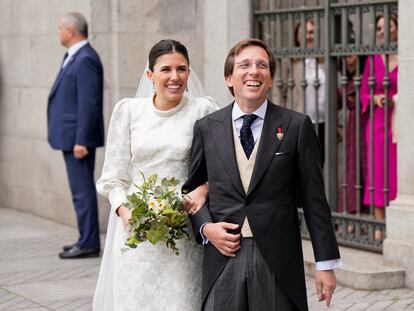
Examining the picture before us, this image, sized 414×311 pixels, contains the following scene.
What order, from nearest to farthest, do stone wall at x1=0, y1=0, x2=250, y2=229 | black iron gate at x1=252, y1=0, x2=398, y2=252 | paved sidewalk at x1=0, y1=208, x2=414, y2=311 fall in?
paved sidewalk at x1=0, y1=208, x2=414, y2=311 < black iron gate at x1=252, y1=0, x2=398, y2=252 < stone wall at x1=0, y1=0, x2=250, y2=229

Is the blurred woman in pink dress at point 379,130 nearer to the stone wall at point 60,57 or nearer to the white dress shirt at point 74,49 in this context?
the stone wall at point 60,57

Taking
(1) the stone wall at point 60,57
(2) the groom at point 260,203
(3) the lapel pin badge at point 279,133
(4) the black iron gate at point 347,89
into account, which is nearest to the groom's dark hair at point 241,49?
(2) the groom at point 260,203

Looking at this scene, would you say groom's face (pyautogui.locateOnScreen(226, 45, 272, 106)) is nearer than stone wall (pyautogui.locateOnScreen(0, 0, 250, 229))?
Yes

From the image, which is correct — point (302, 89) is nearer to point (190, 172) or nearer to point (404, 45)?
point (404, 45)

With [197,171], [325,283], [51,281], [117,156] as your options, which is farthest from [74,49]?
[325,283]

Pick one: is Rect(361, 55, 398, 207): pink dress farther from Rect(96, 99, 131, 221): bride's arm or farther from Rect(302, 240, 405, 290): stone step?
Rect(96, 99, 131, 221): bride's arm

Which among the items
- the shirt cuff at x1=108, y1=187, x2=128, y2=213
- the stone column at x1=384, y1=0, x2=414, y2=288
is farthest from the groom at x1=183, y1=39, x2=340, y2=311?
the stone column at x1=384, y1=0, x2=414, y2=288

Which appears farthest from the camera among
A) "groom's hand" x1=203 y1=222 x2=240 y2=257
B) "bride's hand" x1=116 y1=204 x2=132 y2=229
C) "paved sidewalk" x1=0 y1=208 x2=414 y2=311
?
"paved sidewalk" x1=0 y1=208 x2=414 y2=311

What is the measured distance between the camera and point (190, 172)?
4.79m

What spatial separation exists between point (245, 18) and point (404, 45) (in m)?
2.15

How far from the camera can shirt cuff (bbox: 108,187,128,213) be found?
16.6ft

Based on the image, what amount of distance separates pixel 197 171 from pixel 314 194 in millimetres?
525

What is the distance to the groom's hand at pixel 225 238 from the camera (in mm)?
4500

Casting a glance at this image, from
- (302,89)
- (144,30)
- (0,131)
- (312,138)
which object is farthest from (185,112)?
(0,131)
